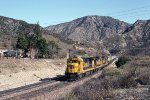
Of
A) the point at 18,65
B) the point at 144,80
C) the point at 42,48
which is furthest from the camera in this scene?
the point at 42,48

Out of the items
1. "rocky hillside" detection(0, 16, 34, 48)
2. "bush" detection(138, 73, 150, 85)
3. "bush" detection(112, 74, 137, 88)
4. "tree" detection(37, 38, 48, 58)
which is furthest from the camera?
"rocky hillside" detection(0, 16, 34, 48)

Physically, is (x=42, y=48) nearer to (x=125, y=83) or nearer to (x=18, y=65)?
(x=18, y=65)

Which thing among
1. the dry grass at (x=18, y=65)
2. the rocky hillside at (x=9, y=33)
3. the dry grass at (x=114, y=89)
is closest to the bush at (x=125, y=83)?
the dry grass at (x=114, y=89)

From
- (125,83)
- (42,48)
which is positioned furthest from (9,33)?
(125,83)

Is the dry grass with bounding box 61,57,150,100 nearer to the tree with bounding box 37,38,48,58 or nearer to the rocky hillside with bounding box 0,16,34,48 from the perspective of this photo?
the tree with bounding box 37,38,48,58

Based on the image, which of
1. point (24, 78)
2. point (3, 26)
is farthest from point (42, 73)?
point (3, 26)

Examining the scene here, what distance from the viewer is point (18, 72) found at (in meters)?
62.9

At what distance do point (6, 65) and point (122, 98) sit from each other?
48.5 m

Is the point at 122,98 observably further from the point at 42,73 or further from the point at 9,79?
the point at 42,73

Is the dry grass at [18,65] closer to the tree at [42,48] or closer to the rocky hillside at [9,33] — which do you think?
the tree at [42,48]

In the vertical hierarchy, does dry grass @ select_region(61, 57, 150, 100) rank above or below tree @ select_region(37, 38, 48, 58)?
below

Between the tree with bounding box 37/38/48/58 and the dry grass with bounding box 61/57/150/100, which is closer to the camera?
the dry grass with bounding box 61/57/150/100

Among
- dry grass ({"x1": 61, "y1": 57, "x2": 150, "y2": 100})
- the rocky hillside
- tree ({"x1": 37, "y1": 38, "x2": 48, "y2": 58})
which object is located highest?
the rocky hillside

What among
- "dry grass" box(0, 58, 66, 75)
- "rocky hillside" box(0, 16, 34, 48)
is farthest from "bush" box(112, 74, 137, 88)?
"rocky hillside" box(0, 16, 34, 48)
